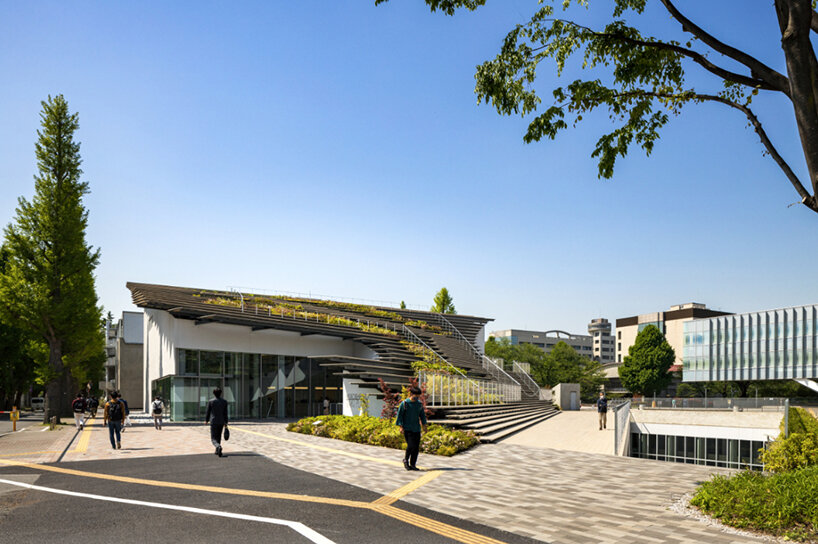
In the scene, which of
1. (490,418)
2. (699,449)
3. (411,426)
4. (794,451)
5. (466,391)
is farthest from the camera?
(466,391)

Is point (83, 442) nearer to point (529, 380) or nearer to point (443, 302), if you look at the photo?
point (529, 380)

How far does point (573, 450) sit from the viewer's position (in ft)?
55.6

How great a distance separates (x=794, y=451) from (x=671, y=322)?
5333 inches

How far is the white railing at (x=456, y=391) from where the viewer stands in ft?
73.4

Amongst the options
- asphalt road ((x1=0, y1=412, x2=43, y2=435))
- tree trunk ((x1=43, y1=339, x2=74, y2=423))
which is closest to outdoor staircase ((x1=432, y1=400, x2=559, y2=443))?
Result: asphalt road ((x1=0, y1=412, x2=43, y2=435))

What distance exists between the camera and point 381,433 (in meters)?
17.1

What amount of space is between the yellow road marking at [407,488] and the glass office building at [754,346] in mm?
68729

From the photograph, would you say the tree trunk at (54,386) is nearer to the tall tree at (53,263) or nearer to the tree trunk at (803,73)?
the tall tree at (53,263)

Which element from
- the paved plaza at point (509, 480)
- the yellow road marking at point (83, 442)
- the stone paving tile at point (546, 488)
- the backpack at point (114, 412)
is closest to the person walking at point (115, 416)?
the backpack at point (114, 412)

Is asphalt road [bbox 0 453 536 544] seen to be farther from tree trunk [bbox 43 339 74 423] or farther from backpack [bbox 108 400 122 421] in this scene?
tree trunk [bbox 43 339 74 423]

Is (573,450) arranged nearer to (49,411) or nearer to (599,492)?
(599,492)

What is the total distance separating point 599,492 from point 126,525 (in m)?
7.08

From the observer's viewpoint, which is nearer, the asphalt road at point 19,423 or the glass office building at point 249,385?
the asphalt road at point 19,423

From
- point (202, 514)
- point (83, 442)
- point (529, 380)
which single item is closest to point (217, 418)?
point (83, 442)
